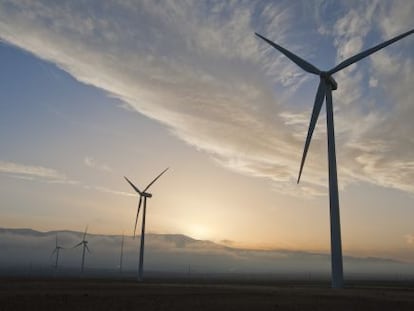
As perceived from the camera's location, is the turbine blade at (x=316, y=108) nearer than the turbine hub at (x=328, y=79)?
Yes

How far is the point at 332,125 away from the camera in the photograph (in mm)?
65438

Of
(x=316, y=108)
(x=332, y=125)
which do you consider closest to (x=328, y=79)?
(x=316, y=108)

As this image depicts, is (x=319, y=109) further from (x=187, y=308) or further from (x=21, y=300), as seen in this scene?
(x=21, y=300)

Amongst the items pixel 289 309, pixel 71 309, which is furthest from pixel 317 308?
pixel 71 309

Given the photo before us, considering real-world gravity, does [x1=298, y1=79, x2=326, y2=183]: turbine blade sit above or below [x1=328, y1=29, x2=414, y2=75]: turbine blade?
below

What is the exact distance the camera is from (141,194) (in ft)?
439

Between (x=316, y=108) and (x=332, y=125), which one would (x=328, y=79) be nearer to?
(x=316, y=108)

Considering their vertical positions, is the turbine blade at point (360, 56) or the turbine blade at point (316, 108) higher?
the turbine blade at point (360, 56)

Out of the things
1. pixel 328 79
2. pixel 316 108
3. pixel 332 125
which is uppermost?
pixel 328 79

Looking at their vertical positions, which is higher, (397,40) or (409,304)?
(397,40)

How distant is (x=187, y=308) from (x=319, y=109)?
136 ft

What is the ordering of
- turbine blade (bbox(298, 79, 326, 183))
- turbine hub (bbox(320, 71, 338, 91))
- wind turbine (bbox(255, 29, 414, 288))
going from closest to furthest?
wind turbine (bbox(255, 29, 414, 288)) → turbine blade (bbox(298, 79, 326, 183)) → turbine hub (bbox(320, 71, 338, 91))

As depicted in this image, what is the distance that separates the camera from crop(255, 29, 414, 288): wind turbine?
5922cm

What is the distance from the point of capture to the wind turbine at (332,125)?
59219mm
